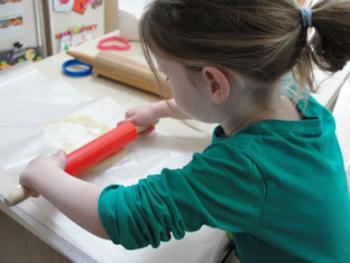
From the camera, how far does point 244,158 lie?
15.8 inches

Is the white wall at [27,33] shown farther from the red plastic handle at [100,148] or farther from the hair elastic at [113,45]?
the red plastic handle at [100,148]

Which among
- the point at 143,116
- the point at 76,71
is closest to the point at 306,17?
the point at 143,116

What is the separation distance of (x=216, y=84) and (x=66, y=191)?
221 mm

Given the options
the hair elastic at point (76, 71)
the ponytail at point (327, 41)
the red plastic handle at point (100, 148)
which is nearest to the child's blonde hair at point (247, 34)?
the ponytail at point (327, 41)

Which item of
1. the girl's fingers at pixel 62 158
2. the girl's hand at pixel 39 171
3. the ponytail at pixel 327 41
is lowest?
the girl's fingers at pixel 62 158

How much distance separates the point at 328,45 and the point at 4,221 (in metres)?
0.53

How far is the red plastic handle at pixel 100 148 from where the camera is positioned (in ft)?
1.74

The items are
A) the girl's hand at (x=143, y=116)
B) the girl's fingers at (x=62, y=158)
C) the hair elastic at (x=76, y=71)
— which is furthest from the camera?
the hair elastic at (x=76, y=71)

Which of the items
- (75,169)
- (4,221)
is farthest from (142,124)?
(4,221)

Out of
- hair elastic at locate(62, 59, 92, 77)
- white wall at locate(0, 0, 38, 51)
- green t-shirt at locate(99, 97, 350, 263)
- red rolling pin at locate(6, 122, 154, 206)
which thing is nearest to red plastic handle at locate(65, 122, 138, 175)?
red rolling pin at locate(6, 122, 154, 206)

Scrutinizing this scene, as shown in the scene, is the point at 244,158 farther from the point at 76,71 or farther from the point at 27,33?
the point at 27,33

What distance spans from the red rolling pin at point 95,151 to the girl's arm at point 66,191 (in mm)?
19

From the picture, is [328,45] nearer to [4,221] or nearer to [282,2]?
[282,2]

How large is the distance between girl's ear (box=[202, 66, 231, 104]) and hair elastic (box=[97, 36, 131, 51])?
0.47 meters
